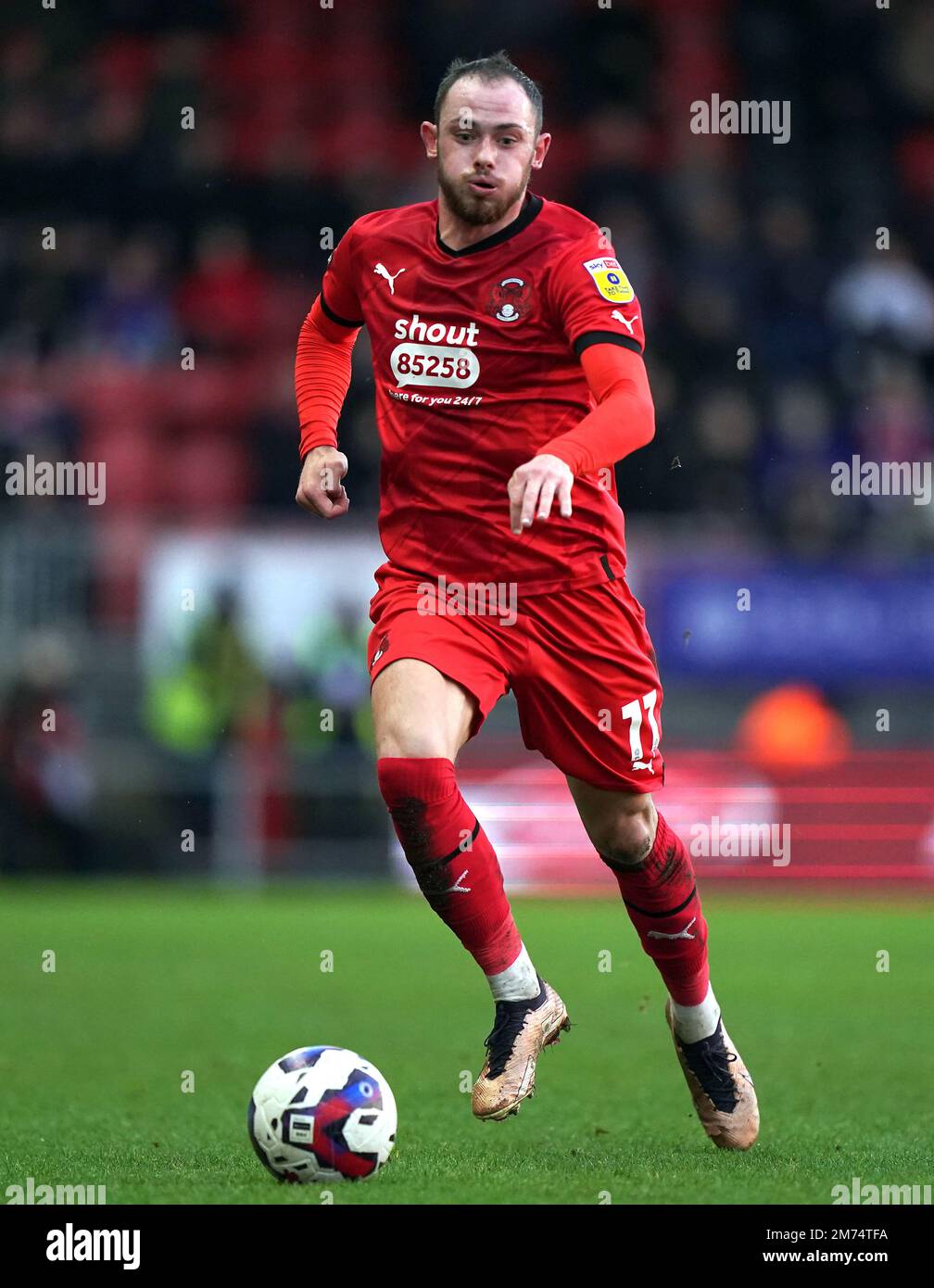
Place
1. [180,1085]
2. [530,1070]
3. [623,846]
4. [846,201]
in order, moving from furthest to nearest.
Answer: [846,201] → [180,1085] → [623,846] → [530,1070]

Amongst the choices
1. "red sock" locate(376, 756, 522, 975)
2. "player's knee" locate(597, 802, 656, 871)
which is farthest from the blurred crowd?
"red sock" locate(376, 756, 522, 975)

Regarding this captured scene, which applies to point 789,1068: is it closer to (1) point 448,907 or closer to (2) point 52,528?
(1) point 448,907

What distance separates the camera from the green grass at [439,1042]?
4734mm

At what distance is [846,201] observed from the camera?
17.0 m

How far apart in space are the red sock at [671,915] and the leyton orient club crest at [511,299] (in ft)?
4.25

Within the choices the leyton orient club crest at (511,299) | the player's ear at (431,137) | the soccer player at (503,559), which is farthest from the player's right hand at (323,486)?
the player's ear at (431,137)

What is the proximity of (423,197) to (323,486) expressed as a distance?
1198 cm

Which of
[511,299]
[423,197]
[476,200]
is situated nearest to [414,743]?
[511,299]

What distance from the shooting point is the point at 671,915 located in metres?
5.30

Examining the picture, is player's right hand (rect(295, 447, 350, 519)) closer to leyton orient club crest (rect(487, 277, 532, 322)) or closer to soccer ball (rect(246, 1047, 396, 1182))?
leyton orient club crest (rect(487, 277, 532, 322))

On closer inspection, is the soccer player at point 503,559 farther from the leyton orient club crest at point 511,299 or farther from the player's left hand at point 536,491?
the player's left hand at point 536,491

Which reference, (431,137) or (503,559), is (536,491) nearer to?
(503,559)
